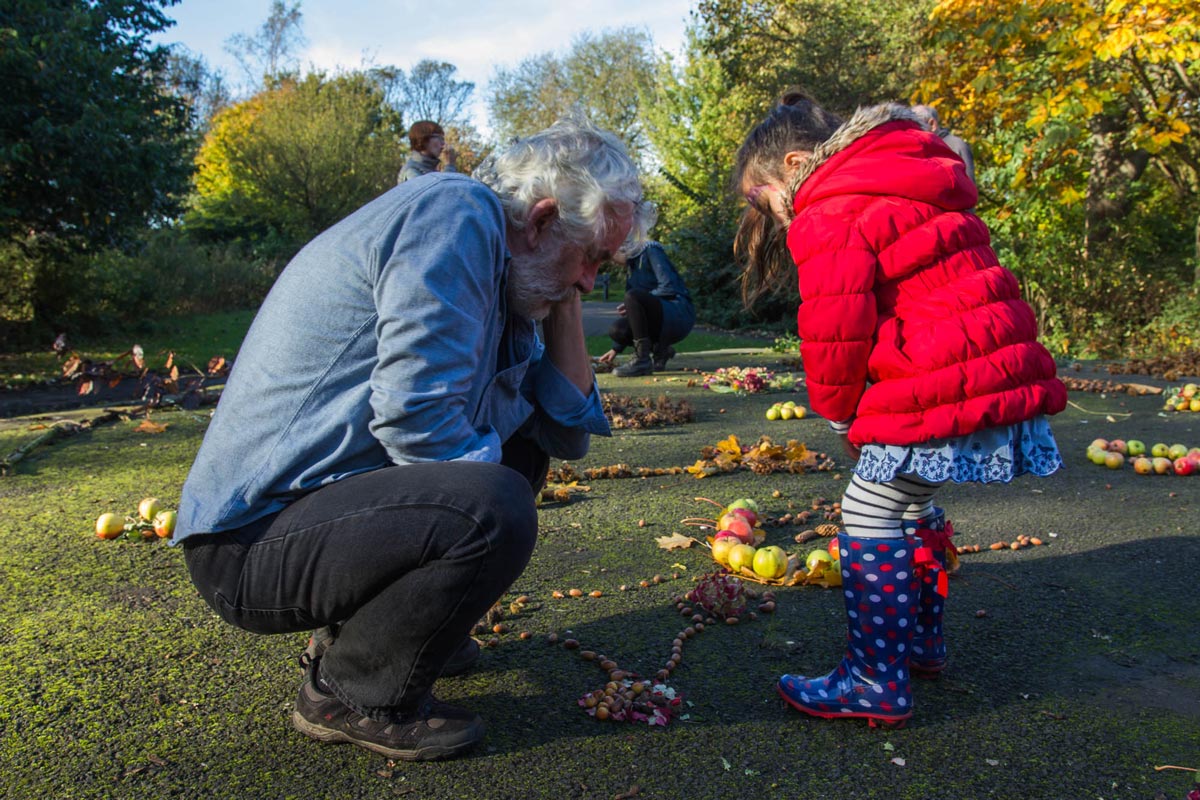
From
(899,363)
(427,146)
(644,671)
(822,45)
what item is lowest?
(644,671)

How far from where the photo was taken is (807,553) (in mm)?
3742

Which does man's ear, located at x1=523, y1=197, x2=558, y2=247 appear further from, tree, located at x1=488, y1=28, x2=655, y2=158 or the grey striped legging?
tree, located at x1=488, y1=28, x2=655, y2=158

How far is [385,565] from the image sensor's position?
2.02m

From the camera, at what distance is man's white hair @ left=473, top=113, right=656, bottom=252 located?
219 cm

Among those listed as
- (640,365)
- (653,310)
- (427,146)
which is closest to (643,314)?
(653,310)

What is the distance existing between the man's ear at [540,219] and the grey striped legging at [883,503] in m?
1.06

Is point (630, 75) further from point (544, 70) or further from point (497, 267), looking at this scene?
point (497, 267)

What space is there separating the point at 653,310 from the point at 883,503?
7.23 metres

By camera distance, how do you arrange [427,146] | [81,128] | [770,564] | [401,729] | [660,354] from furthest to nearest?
[81,128], [660,354], [427,146], [770,564], [401,729]

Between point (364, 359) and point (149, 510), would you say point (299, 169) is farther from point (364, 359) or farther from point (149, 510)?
point (364, 359)

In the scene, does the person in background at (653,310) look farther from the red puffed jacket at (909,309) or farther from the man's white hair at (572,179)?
the man's white hair at (572,179)

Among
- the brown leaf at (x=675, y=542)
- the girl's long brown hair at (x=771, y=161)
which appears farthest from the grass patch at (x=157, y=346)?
the girl's long brown hair at (x=771, y=161)

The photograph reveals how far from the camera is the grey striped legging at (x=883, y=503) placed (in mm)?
2428

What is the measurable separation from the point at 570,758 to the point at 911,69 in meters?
20.8
